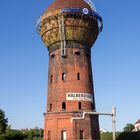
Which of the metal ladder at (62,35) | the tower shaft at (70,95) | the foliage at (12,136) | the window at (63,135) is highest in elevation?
the metal ladder at (62,35)

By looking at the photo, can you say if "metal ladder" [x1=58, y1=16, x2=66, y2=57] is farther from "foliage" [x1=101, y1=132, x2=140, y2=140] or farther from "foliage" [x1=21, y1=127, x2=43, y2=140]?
"foliage" [x1=21, y1=127, x2=43, y2=140]

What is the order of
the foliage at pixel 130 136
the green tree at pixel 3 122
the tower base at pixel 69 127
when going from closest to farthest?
the tower base at pixel 69 127
the foliage at pixel 130 136
the green tree at pixel 3 122

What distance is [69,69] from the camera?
31156 mm

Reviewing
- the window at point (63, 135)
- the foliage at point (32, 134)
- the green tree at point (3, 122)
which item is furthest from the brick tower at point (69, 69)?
the green tree at point (3, 122)

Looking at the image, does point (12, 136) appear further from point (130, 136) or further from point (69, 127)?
point (69, 127)

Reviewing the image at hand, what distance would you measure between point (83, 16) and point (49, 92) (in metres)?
8.78

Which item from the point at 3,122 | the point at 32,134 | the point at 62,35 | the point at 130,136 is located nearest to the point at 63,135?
the point at 62,35

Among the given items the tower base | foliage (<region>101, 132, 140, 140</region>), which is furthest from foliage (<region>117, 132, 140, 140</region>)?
the tower base

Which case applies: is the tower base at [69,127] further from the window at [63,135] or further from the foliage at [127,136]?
the foliage at [127,136]

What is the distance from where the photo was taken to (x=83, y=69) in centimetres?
3158

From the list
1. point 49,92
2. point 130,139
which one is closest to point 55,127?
point 49,92

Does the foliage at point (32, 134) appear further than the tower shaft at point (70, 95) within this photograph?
Yes

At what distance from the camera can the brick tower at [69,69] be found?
1178 inches

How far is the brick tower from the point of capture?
29.9 metres
